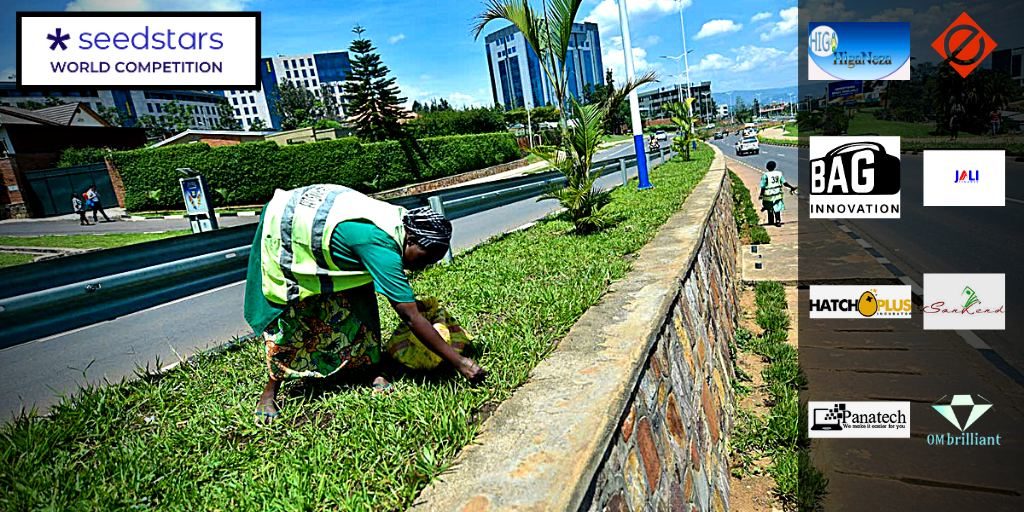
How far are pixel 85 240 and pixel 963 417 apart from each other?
63.3 ft

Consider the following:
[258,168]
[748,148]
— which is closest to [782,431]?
[258,168]

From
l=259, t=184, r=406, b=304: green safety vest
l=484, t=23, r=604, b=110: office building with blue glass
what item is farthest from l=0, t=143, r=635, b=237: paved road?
l=484, t=23, r=604, b=110: office building with blue glass

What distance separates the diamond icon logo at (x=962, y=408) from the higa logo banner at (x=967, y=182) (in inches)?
332

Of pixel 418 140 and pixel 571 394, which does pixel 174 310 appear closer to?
pixel 571 394

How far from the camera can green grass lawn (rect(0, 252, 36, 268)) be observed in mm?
11473

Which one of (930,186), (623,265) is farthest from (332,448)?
(930,186)

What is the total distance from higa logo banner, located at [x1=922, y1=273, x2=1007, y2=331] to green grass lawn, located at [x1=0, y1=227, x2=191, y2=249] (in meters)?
15.4

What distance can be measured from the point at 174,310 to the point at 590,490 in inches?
235

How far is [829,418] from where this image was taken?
13.2 ft

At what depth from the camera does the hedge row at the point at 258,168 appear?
79.5 ft

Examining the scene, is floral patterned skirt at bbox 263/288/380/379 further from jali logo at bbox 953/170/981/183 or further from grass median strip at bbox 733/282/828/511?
jali logo at bbox 953/170/981/183

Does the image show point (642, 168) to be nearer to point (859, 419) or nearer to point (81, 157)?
point (859, 419)

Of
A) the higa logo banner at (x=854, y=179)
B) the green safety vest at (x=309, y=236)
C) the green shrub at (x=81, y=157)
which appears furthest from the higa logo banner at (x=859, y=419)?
the green shrub at (x=81, y=157)

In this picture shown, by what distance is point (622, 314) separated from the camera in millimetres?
3068
